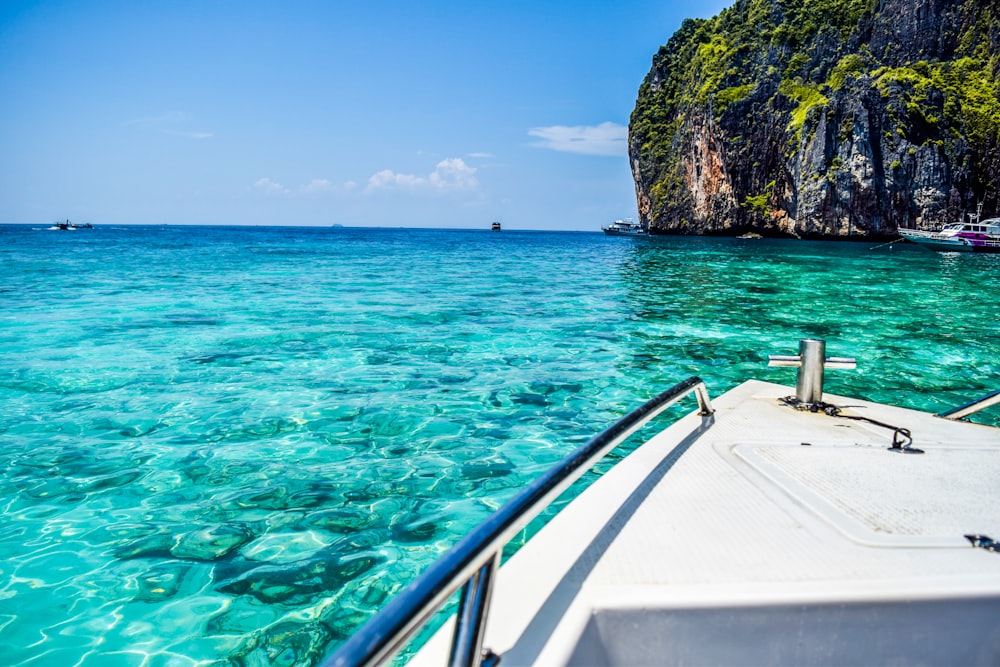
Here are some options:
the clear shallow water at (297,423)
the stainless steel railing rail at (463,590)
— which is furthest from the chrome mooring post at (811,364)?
the stainless steel railing rail at (463,590)

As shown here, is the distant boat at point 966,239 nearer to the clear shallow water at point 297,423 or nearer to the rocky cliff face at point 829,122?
the rocky cliff face at point 829,122

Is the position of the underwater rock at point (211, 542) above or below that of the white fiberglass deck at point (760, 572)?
below

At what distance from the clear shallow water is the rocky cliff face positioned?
2066 inches

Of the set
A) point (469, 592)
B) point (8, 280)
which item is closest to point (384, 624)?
point (469, 592)

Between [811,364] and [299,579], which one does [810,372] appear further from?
[299,579]

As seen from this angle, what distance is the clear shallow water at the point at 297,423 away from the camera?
3.24 m

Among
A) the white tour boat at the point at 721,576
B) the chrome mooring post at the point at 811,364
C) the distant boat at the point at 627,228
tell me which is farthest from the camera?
the distant boat at the point at 627,228

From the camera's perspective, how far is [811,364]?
3.80 metres

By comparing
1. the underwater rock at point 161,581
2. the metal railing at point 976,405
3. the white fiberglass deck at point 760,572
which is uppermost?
the metal railing at point 976,405

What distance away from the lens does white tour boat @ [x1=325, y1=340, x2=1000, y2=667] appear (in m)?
1.40

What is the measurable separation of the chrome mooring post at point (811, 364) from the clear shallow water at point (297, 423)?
2.30 metres

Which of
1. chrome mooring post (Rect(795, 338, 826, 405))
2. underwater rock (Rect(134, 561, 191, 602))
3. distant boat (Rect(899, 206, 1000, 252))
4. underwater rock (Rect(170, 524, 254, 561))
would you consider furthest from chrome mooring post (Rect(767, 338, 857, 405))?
distant boat (Rect(899, 206, 1000, 252))

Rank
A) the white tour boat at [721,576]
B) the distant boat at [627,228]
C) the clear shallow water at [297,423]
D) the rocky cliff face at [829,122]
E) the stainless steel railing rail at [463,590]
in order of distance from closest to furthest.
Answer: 1. the stainless steel railing rail at [463,590]
2. the white tour boat at [721,576]
3. the clear shallow water at [297,423]
4. the rocky cliff face at [829,122]
5. the distant boat at [627,228]

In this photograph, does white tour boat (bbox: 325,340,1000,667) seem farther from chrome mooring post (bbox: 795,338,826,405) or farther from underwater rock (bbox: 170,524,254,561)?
underwater rock (bbox: 170,524,254,561)
